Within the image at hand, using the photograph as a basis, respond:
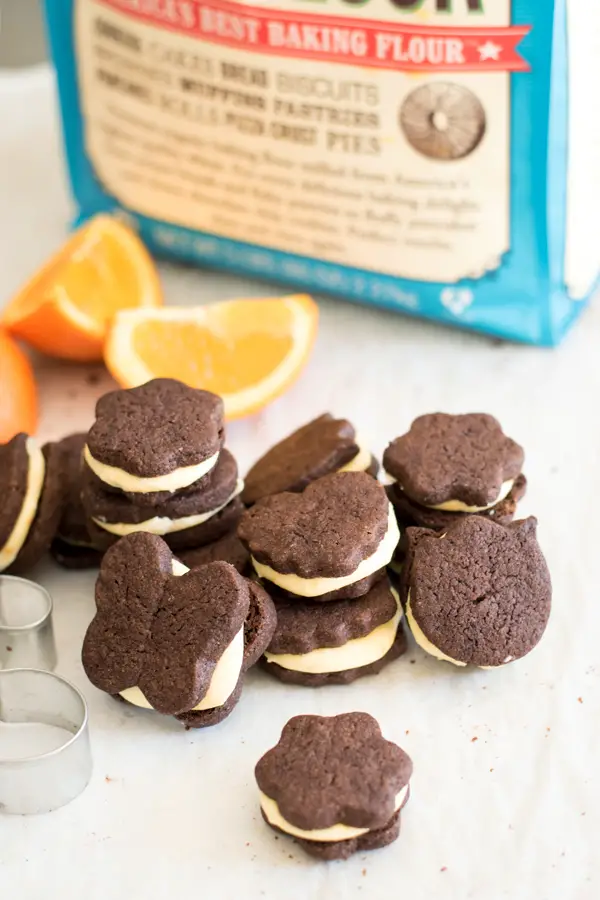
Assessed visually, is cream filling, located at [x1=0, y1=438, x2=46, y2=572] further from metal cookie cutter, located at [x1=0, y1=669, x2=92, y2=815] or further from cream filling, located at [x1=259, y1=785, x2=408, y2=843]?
cream filling, located at [x1=259, y1=785, x2=408, y2=843]

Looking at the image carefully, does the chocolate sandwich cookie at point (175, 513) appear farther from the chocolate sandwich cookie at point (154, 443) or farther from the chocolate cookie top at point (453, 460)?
the chocolate cookie top at point (453, 460)

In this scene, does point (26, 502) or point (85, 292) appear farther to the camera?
point (85, 292)

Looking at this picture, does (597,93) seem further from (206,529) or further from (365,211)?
(206,529)

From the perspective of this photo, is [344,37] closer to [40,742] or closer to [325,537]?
[325,537]

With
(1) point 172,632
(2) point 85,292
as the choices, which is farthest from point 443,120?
(1) point 172,632

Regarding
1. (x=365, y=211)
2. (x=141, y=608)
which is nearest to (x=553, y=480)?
(x=365, y=211)

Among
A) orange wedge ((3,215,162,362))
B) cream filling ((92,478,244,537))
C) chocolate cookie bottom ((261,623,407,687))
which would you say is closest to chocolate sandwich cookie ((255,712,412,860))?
chocolate cookie bottom ((261,623,407,687))
